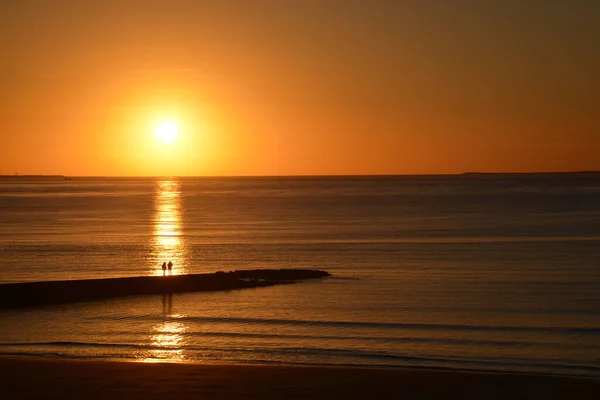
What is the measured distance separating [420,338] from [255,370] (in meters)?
7.10

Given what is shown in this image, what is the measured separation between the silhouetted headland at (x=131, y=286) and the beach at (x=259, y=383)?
12461mm

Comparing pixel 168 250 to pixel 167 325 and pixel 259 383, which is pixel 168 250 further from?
pixel 259 383

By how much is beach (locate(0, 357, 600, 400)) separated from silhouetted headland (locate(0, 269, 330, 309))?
12.5m

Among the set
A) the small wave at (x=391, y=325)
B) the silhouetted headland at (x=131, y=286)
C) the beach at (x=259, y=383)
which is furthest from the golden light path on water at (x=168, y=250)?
the beach at (x=259, y=383)

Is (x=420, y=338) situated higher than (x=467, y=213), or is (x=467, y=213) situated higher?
(x=467, y=213)

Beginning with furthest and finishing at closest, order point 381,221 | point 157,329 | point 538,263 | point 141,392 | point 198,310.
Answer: point 381,221 < point 538,263 < point 198,310 < point 157,329 < point 141,392

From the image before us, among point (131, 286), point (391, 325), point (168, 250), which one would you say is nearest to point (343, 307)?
point (391, 325)

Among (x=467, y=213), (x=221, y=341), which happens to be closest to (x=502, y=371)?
(x=221, y=341)

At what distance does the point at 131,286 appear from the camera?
32.8 meters

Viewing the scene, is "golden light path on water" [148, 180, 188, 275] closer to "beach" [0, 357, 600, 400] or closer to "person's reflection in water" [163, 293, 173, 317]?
"person's reflection in water" [163, 293, 173, 317]

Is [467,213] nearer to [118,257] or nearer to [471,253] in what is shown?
[471,253]

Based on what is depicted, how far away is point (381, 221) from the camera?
85.9 m

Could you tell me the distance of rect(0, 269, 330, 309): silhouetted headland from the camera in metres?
29.7

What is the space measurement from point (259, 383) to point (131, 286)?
59.3ft
